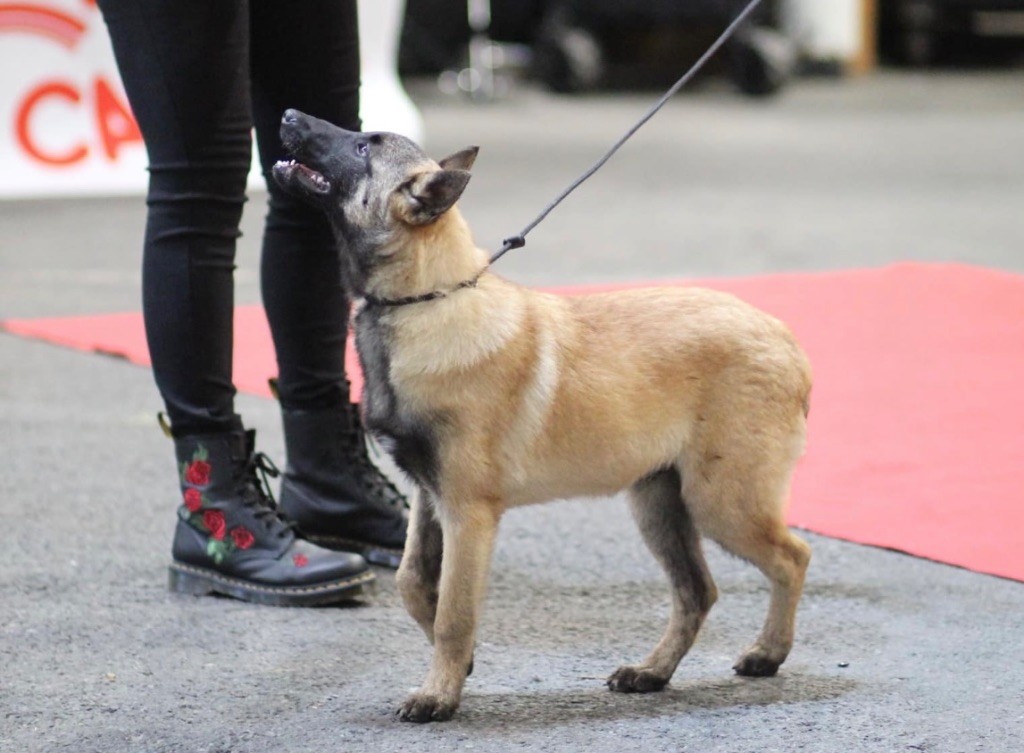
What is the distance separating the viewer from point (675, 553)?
204 cm

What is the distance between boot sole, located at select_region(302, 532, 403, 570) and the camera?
244cm

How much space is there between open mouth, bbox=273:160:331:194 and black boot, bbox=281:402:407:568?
2.02ft

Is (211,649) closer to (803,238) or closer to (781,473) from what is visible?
(781,473)

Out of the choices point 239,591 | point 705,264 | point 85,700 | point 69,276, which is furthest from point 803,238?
point 85,700

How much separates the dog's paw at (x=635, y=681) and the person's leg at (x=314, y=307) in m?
0.59

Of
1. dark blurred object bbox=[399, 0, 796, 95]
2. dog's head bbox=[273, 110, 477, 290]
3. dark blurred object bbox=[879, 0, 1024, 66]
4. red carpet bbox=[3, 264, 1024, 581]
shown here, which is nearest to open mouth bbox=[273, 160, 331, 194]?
dog's head bbox=[273, 110, 477, 290]

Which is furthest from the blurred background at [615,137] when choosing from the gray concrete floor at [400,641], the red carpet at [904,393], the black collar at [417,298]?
the black collar at [417,298]

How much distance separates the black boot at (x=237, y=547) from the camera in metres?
2.24

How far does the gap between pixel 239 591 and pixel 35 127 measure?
4.86 metres

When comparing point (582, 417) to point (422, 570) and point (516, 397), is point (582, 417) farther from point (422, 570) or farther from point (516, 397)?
point (422, 570)

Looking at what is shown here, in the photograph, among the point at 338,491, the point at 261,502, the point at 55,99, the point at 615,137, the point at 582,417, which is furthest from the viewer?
the point at 615,137

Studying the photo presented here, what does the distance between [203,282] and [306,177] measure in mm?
383

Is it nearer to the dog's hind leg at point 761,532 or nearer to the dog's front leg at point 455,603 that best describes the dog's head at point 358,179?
the dog's front leg at point 455,603

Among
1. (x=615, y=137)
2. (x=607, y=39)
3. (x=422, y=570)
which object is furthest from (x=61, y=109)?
(x=607, y=39)
